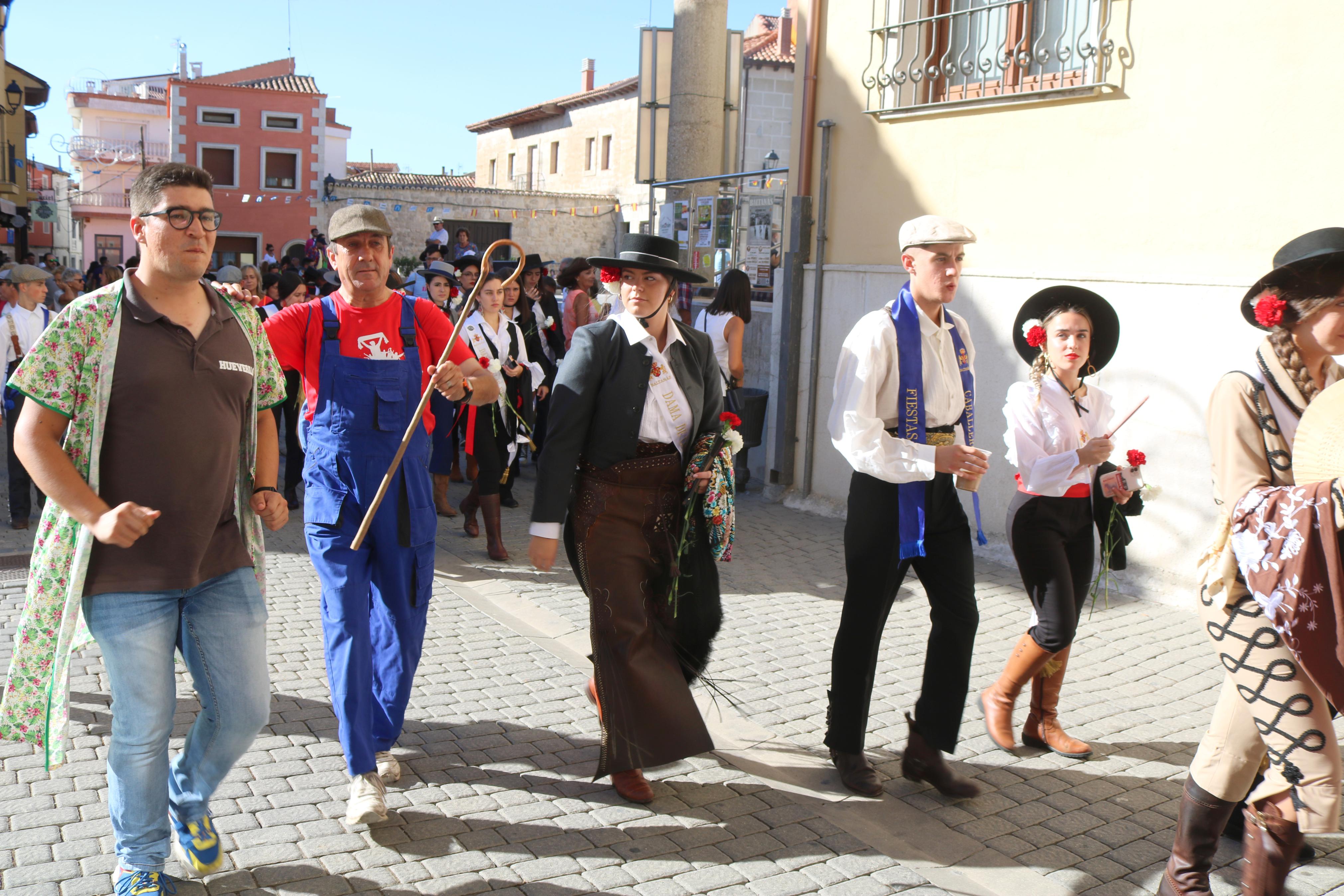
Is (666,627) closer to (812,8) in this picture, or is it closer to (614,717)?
(614,717)

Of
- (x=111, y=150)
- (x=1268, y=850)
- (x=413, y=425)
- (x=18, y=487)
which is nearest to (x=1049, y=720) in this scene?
(x=1268, y=850)

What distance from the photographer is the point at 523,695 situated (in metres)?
5.31

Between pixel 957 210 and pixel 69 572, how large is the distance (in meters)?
7.03

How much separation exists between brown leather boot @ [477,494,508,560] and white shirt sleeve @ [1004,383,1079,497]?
4.17 meters

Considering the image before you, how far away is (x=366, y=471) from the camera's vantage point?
4074mm

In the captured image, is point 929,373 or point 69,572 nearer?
point 69,572

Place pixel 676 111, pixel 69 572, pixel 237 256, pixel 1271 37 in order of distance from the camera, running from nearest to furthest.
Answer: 1. pixel 69 572
2. pixel 1271 37
3. pixel 676 111
4. pixel 237 256

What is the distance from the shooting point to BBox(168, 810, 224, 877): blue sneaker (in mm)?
3461

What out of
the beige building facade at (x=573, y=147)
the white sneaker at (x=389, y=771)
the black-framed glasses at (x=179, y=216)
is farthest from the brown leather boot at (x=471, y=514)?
the beige building facade at (x=573, y=147)

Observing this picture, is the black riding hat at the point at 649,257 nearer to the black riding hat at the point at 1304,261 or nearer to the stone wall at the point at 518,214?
the black riding hat at the point at 1304,261

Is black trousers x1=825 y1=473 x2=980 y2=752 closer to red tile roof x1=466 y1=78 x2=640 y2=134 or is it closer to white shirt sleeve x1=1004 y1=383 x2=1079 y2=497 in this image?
white shirt sleeve x1=1004 y1=383 x2=1079 y2=497

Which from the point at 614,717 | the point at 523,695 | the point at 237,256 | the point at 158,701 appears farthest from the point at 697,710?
the point at 237,256

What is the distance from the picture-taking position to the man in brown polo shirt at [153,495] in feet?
10.2

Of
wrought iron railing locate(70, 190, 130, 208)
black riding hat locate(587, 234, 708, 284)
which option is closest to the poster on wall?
black riding hat locate(587, 234, 708, 284)
